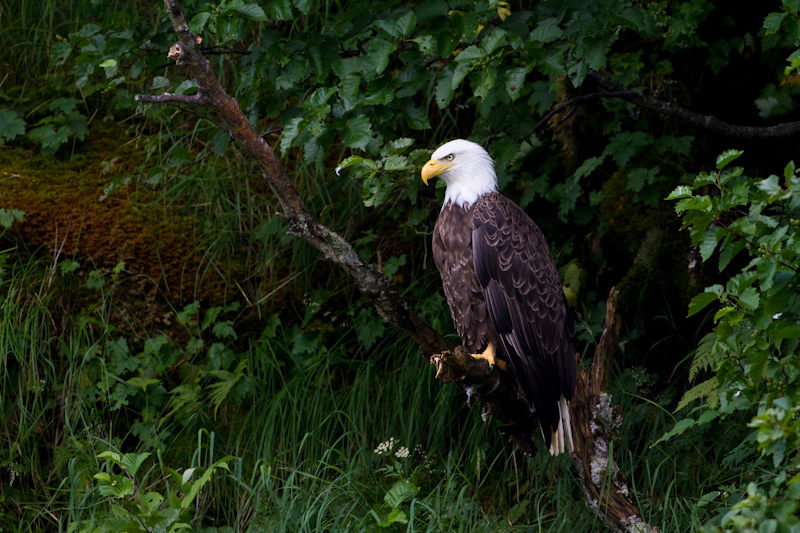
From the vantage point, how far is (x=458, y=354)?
118 inches

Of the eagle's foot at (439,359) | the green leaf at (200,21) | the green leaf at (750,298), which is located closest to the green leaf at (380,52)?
the green leaf at (200,21)

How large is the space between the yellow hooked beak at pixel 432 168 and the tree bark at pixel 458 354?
717 mm

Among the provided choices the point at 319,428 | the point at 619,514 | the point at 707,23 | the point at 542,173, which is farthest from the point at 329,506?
Result: the point at 707,23

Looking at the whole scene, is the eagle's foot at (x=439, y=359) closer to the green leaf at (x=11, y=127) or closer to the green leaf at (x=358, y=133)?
the green leaf at (x=358, y=133)

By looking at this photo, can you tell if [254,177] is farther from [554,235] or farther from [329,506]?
[329,506]

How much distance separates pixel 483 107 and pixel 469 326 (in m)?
1.04

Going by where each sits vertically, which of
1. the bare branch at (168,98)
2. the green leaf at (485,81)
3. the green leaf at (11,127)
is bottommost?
the green leaf at (11,127)

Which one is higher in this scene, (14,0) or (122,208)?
(14,0)

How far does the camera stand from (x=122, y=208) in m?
4.81

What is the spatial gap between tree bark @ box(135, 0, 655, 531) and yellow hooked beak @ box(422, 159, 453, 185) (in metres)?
0.72

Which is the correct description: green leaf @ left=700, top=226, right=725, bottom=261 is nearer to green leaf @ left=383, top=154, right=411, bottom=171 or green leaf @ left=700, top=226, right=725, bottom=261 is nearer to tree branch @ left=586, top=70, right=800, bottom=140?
green leaf @ left=383, top=154, right=411, bottom=171

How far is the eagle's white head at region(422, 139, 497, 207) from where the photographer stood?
3.58 meters

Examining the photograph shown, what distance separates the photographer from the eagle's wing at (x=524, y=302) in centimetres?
340

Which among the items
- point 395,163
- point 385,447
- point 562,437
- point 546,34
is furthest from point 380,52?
point 385,447
